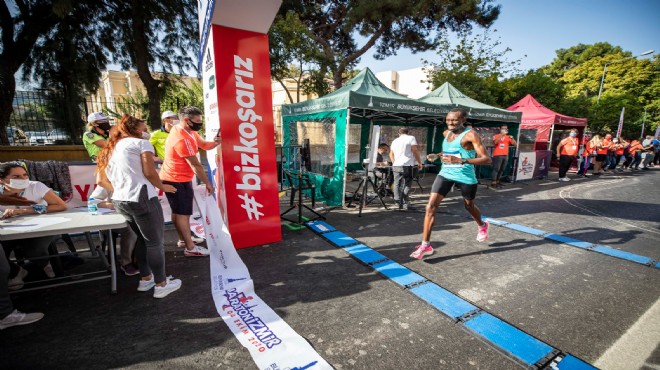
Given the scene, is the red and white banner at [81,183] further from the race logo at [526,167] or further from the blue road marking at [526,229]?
the race logo at [526,167]

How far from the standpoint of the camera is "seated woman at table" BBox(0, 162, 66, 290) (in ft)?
9.52

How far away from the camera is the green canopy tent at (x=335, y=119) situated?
648 centimetres

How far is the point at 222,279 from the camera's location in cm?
317

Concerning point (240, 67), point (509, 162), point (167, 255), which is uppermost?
point (240, 67)

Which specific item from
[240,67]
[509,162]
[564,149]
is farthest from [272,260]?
[564,149]

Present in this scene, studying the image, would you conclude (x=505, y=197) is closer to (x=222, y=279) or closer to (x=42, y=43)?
(x=222, y=279)

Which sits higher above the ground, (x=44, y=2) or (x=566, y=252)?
(x=44, y=2)

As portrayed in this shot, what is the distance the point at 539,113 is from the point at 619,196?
16.9ft

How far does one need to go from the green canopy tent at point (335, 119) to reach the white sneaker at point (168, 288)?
10.1 feet

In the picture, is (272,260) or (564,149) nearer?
(272,260)

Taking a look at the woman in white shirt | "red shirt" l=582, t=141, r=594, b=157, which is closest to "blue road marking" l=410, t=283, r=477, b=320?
the woman in white shirt

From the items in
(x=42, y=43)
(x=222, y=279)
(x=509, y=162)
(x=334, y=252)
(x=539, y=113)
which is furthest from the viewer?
(x=539, y=113)

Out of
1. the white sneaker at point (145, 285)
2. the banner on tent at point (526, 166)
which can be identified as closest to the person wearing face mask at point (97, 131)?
the white sneaker at point (145, 285)

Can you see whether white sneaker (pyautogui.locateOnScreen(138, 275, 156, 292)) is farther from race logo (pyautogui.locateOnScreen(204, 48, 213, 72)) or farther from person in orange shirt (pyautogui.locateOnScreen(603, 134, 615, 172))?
person in orange shirt (pyautogui.locateOnScreen(603, 134, 615, 172))
